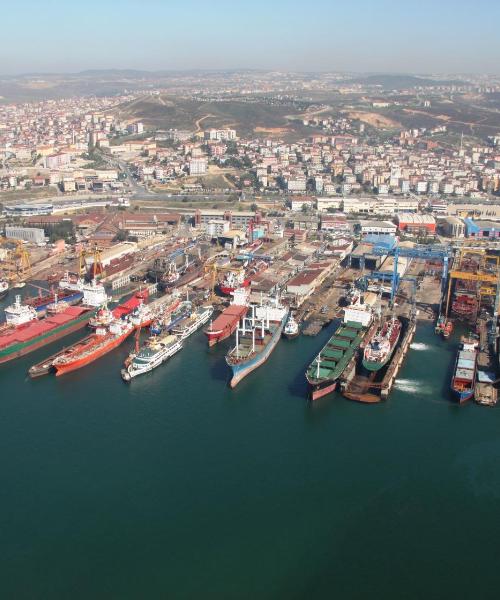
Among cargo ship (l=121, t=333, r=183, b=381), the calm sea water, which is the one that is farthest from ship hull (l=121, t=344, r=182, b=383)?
the calm sea water

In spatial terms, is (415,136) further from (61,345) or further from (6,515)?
(6,515)

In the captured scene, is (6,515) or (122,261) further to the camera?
(122,261)

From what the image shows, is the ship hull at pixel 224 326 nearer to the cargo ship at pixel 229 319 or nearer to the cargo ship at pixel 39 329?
the cargo ship at pixel 229 319

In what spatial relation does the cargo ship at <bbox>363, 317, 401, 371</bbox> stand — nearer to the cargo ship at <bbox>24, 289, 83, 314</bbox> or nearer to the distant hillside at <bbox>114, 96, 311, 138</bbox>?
the cargo ship at <bbox>24, 289, 83, 314</bbox>

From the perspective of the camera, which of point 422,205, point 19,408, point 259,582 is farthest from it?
point 422,205

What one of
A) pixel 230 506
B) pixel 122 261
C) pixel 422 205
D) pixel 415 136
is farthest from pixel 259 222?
pixel 415 136

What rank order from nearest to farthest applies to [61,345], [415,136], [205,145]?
[61,345] < [205,145] < [415,136]

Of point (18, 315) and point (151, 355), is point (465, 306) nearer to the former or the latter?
point (151, 355)
